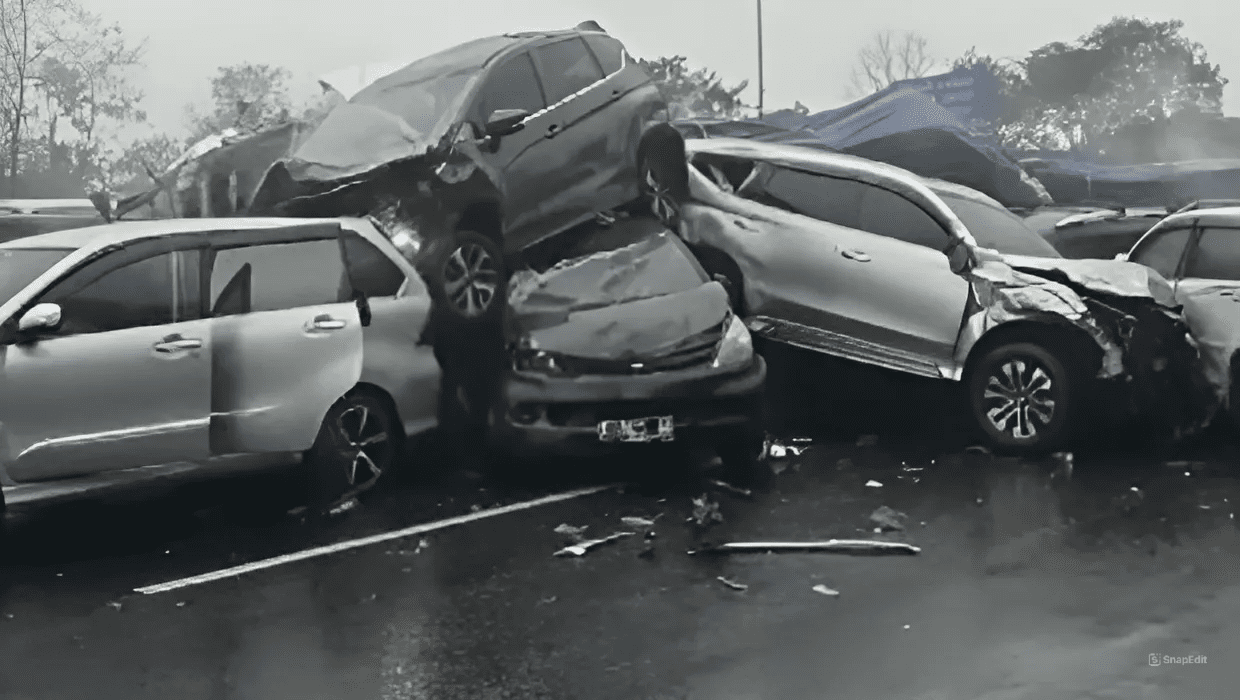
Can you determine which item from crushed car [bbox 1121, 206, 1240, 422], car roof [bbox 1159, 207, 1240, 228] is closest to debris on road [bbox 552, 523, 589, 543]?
crushed car [bbox 1121, 206, 1240, 422]

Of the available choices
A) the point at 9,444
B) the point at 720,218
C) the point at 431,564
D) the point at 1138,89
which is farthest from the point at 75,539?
the point at 1138,89

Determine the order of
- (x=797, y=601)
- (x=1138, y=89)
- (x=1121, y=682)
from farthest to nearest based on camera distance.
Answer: (x=1138, y=89)
(x=797, y=601)
(x=1121, y=682)

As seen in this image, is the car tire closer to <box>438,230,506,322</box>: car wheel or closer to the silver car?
the silver car

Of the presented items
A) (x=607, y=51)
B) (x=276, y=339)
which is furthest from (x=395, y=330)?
(x=607, y=51)

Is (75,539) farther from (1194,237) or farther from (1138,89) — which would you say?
(1138,89)

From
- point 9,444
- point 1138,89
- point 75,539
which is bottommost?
point 75,539

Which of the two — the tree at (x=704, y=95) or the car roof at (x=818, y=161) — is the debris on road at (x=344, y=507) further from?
the tree at (x=704, y=95)

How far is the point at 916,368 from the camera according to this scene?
406 inches

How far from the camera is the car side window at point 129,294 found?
7.58m

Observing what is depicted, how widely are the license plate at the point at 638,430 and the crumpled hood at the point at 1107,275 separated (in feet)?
10.4

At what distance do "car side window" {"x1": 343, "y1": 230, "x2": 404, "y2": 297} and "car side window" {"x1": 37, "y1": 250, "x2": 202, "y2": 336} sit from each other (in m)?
1.07

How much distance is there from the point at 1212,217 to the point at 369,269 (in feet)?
21.0

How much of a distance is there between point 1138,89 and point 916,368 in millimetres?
37177

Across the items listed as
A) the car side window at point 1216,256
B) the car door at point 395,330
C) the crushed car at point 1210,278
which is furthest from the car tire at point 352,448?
the car side window at point 1216,256
